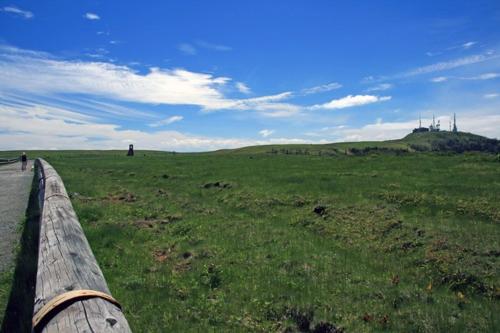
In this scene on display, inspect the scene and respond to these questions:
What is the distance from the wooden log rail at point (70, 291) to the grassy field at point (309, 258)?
1994 mm

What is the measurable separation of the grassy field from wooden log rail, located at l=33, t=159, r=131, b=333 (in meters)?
1.99

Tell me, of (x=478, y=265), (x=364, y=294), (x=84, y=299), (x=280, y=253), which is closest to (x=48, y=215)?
(x=84, y=299)

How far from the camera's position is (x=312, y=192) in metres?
18.8

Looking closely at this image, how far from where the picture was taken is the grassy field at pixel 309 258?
6.96m

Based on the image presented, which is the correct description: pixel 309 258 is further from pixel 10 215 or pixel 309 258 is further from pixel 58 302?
pixel 10 215

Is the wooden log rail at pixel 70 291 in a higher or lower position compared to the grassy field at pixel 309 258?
higher

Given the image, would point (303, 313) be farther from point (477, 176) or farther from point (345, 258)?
point (477, 176)

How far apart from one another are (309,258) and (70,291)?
23.9ft

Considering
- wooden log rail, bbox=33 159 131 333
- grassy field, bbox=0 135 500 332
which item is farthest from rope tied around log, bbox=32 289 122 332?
grassy field, bbox=0 135 500 332

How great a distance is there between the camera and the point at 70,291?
141 inches

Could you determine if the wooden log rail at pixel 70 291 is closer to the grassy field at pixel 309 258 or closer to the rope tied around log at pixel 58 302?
the rope tied around log at pixel 58 302

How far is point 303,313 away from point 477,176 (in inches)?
719

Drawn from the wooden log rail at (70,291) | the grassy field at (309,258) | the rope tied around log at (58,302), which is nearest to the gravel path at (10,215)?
the grassy field at (309,258)

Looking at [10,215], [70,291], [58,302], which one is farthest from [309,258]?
[10,215]
